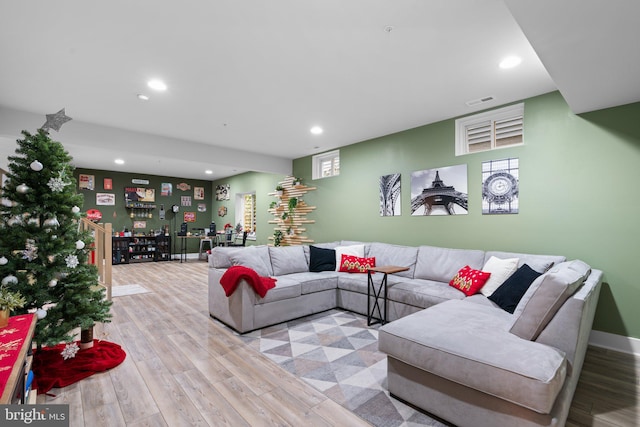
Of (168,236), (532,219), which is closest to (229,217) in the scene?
(168,236)

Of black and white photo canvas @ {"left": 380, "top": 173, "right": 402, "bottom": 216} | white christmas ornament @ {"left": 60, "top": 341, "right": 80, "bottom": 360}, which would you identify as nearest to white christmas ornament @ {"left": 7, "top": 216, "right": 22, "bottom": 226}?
white christmas ornament @ {"left": 60, "top": 341, "right": 80, "bottom": 360}

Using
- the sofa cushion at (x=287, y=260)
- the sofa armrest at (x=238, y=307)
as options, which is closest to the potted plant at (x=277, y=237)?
the sofa cushion at (x=287, y=260)

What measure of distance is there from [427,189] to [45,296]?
4.58 m

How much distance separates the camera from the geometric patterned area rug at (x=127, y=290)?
5119 millimetres

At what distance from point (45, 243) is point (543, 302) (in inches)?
147

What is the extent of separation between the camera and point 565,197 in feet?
11.0

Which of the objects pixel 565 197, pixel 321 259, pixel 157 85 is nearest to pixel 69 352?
pixel 157 85

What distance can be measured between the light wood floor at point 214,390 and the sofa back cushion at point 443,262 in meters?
1.37

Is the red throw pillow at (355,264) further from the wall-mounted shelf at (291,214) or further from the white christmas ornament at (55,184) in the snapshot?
the white christmas ornament at (55,184)

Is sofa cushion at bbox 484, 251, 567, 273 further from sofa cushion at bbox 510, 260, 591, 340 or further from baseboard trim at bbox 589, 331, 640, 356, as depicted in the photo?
sofa cushion at bbox 510, 260, 591, 340

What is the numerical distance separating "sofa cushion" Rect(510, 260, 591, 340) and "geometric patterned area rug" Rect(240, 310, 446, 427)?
32.2 inches

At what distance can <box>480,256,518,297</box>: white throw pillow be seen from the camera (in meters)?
3.17

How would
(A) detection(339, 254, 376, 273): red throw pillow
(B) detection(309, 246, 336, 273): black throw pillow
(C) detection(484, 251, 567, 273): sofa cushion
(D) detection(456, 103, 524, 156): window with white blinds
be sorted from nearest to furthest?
(C) detection(484, 251, 567, 273): sofa cushion → (D) detection(456, 103, 524, 156): window with white blinds → (A) detection(339, 254, 376, 273): red throw pillow → (B) detection(309, 246, 336, 273): black throw pillow

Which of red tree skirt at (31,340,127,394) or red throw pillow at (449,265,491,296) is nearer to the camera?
red tree skirt at (31,340,127,394)
